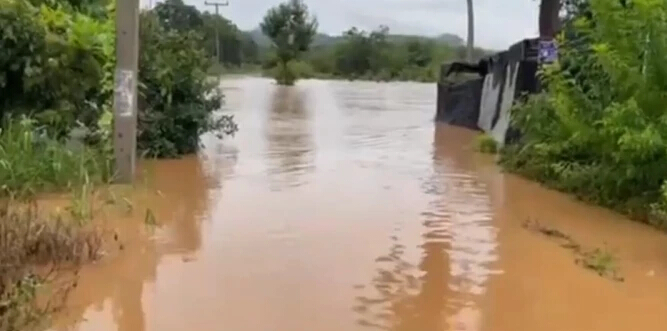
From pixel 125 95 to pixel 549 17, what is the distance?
9.78 m

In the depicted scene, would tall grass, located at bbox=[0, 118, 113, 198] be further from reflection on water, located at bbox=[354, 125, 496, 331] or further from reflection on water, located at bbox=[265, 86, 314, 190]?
reflection on water, located at bbox=[354, 125, 496, 331]

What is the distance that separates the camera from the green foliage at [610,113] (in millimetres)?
8203

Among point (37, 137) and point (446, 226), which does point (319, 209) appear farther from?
point (37, 137)

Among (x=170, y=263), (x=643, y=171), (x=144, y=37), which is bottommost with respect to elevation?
(x=170, y=263)

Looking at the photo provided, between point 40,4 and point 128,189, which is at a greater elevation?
point 40,4

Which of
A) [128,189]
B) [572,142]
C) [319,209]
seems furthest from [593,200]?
[128,189]

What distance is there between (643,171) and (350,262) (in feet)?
11.4

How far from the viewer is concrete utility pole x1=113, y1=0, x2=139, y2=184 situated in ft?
29.9

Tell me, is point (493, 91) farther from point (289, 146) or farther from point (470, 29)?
point (470, 29)

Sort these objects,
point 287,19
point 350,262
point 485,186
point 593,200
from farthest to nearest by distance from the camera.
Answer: point 287,19 < point 485,186 < point 593,200 < point 350,262

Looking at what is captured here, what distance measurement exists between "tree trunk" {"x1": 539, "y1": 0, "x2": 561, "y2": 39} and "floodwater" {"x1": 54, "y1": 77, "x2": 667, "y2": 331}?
5284mm

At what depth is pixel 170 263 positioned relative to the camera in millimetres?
6391

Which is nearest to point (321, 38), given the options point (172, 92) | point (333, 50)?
point (333, 50)

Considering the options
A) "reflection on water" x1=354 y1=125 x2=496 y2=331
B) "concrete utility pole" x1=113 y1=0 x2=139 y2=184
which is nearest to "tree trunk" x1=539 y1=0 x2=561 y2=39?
"reflection on water" x1=354 y1=125 x2=496 y2=331
